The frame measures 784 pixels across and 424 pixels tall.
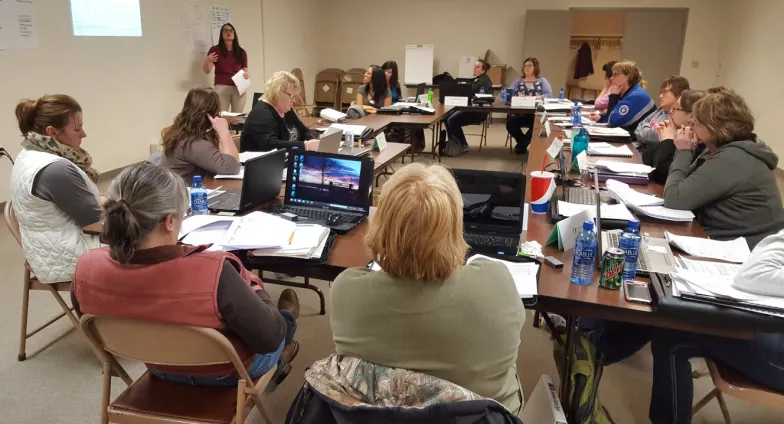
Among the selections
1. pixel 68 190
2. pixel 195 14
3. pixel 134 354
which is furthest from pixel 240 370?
pixel 195 14

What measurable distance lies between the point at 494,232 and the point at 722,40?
8299 millimetres

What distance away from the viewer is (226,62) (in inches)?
254

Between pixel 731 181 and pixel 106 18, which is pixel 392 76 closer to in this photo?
pixel 106 18

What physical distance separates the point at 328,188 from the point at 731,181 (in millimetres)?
1597

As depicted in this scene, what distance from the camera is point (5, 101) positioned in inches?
169

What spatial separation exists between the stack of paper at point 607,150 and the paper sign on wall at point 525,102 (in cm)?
259

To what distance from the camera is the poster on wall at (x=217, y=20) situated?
266 inches

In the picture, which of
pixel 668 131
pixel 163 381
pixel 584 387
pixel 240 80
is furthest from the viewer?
pixel 240 80

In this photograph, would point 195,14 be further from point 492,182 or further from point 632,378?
point 632,378

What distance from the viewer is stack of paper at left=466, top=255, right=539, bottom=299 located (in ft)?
5.12

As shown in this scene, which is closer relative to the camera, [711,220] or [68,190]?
[68,190]

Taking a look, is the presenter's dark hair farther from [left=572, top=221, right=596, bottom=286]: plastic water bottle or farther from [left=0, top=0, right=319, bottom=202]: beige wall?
[left=572, top=221, right=596, bottom=286]: plastic water bottle

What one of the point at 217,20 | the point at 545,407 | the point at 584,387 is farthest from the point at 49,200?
the point at 217,20

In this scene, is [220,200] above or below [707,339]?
above
